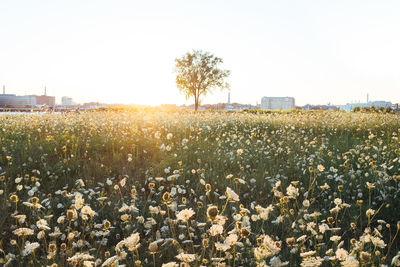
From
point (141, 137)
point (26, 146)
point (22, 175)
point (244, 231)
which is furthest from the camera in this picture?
point (141, 137)

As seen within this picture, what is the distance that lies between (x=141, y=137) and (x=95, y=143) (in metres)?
1.07

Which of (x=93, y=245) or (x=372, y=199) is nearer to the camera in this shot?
(x=93, y=245)

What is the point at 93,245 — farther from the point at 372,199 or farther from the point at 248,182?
the point at 372,199

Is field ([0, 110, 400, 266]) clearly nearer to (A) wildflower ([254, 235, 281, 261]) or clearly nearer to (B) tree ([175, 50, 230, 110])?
(A) wildflower ([254, 235, 281, 261])

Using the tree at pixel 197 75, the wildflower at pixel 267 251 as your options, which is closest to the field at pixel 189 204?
the wildflower at pixel 267 251

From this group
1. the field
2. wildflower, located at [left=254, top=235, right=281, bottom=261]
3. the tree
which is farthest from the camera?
the tree

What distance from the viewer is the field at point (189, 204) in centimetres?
212

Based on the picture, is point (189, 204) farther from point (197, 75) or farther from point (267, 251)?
point (197, 75)

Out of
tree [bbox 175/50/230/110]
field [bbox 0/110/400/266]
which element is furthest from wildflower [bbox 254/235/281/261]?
tree [bbox 175/50/230/110]

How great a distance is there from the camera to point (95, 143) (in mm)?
5914

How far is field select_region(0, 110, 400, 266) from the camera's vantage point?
83.5 inches

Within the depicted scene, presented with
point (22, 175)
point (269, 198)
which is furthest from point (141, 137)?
point (269, 198)

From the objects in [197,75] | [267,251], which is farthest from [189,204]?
[197,75]

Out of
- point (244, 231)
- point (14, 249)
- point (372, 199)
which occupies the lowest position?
point (14, 249)
